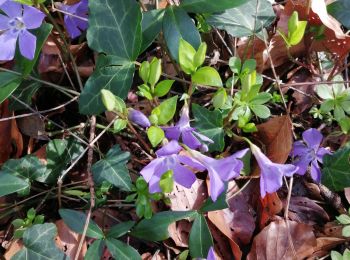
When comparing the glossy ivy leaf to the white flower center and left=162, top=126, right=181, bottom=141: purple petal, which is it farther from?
the white flower center

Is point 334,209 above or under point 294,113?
under

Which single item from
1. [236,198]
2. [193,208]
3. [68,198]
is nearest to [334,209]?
[236,198]

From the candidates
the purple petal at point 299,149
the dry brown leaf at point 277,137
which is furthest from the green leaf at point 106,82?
the purple petal at point 299,149

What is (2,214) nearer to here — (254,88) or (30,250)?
(30,250)

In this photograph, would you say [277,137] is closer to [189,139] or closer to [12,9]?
[189,139]

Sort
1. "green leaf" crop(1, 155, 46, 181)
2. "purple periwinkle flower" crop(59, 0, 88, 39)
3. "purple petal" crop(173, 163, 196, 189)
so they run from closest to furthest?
"purple petal" crop(173, 163, 196, 189), "green leaf" crop(1, 155, 46, 181), "purple periwinkle flower" crop(59, 0, 88, 39)

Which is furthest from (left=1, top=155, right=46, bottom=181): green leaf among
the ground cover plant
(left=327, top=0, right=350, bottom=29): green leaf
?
(left=327, top=0, right=350, bottom=29): green leaf

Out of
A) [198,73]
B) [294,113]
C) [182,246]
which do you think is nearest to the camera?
[198,73]
